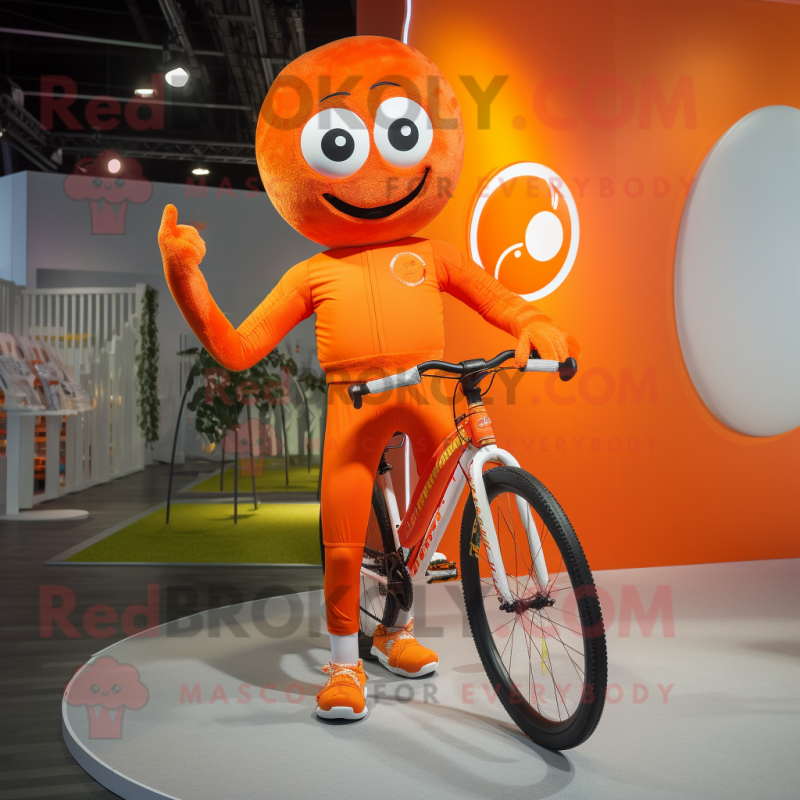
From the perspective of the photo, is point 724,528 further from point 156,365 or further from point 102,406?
point 102,406

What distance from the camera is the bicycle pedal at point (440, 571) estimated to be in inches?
73.3

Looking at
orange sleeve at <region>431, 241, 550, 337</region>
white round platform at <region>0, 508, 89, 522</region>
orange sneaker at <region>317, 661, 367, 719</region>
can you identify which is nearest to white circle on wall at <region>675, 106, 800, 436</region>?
orange sleeve at <region>431, 241, 550, 337</region>

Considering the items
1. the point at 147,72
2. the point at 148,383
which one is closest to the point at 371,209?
the point at 148,383

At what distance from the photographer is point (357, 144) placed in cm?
188

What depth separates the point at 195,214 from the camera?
6254mm

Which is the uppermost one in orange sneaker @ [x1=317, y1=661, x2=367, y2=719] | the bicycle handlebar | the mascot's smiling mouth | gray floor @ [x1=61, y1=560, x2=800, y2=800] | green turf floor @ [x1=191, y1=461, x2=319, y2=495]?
the mascot's smiling mouth

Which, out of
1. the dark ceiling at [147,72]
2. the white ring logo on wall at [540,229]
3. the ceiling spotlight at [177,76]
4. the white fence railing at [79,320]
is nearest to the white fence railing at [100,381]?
the white fence railing at [79,320]

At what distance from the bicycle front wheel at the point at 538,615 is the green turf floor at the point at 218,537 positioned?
76.7 inches

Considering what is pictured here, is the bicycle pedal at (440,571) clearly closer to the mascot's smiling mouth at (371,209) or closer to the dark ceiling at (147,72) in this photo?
the mascot's smiling mouth at (371,209)

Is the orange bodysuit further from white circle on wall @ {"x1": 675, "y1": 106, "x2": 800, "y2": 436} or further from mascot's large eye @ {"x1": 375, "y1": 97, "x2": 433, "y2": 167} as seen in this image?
white circle on wall @ {"x1": 675, "y1": 106, "x2": 800, "y2": 436}

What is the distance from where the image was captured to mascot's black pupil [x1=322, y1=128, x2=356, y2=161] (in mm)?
1875

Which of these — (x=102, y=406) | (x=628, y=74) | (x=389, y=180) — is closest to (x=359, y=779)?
(x=389, y=180)

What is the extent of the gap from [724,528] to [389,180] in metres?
2.28

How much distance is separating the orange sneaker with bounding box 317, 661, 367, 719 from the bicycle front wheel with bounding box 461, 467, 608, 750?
0.30 meters
